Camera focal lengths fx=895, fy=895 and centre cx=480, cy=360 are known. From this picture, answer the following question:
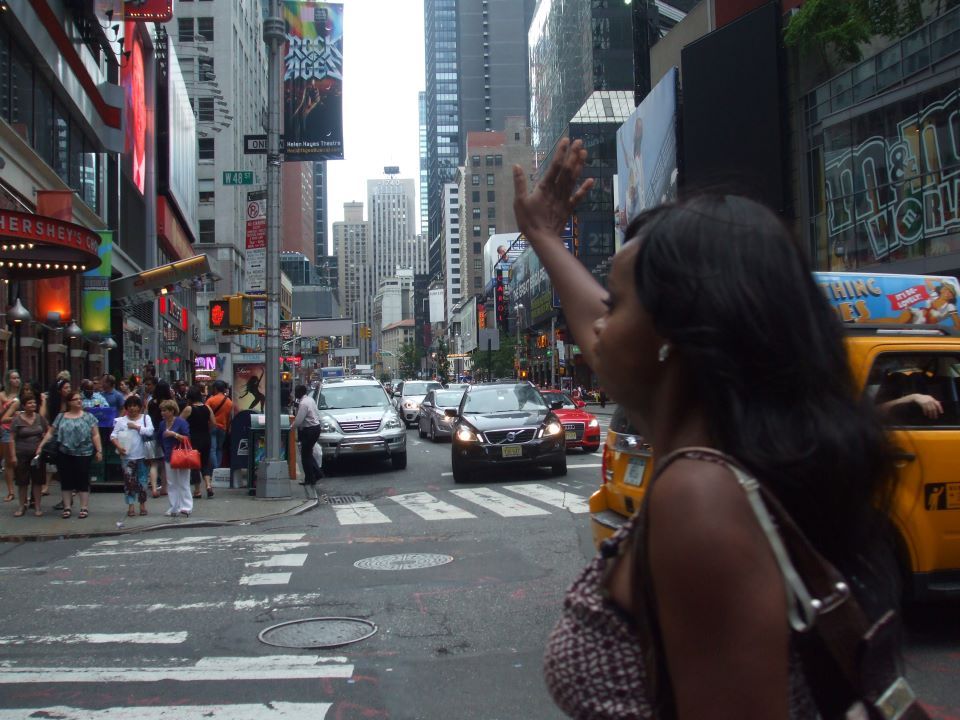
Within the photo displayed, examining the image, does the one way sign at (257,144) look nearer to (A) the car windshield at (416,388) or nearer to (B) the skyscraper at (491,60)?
(A) the car windshield at (416,388)

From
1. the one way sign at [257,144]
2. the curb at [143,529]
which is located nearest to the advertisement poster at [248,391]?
the one way sign at [257,144]

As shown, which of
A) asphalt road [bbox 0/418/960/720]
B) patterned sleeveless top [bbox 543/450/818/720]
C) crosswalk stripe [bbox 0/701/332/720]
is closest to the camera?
patterned sleeveless top [bbox 543/450/818/720]

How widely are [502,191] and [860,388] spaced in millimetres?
158411

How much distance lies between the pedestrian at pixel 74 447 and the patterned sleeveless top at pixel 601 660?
12.2 metres

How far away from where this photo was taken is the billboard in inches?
1788

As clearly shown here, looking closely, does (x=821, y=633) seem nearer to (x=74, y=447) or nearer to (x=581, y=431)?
(x=74, y=447)

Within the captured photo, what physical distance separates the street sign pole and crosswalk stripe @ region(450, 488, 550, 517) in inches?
116

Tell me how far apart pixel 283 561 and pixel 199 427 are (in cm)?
668

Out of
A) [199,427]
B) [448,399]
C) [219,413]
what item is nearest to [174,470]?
[199,427]

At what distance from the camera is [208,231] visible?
7669 cm

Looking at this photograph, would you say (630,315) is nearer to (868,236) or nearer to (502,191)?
(868,236)

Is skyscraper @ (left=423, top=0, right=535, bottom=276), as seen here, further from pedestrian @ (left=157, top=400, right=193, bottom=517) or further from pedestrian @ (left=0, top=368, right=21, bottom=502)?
pedestrian @ (left=157, top=400, right=193, bottom=517)

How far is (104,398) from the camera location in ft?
52.2

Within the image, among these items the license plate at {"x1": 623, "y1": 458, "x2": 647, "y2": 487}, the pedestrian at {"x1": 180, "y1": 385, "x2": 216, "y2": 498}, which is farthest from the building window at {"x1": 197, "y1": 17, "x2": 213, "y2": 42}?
the license plate at {"x1": 623, "y1": 458, "x2": 647, "y2": 487}
